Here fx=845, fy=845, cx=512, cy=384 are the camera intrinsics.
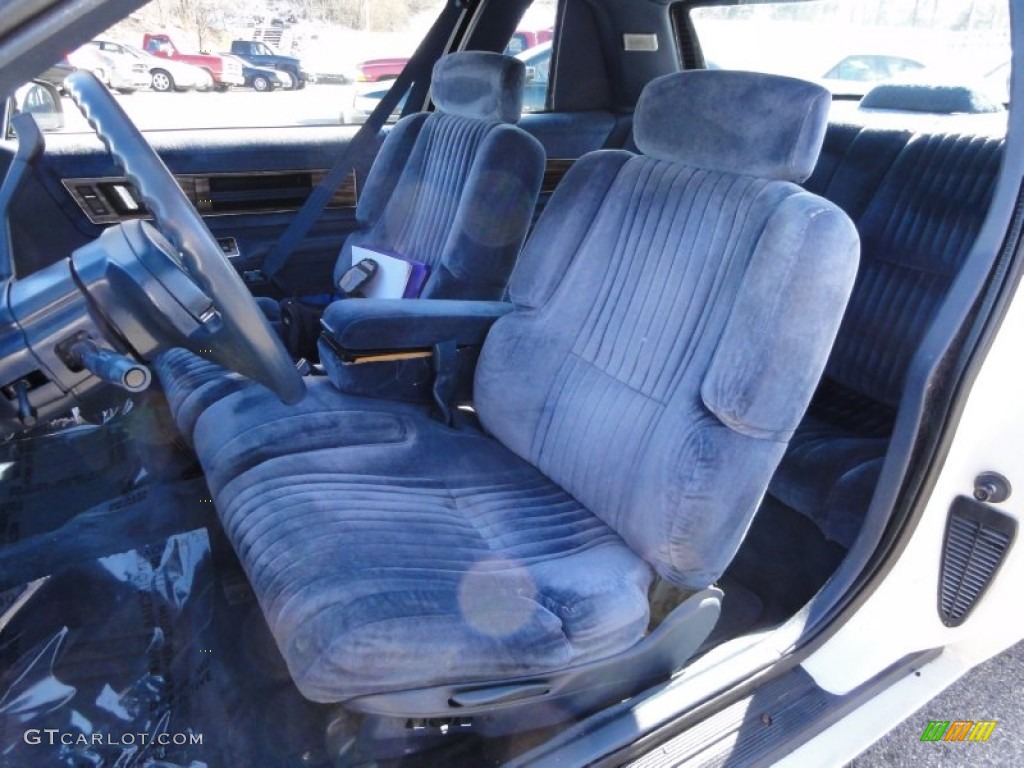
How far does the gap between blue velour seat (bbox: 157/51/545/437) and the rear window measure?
0.63 m

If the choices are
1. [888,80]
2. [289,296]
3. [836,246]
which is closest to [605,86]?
[888,80]

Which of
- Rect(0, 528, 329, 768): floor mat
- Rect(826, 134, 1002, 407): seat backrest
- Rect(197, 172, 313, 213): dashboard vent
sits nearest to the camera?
Rect(0, 528, 329, 768): floor mat

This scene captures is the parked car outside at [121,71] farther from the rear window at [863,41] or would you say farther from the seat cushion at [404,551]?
the rear window at [863,41]

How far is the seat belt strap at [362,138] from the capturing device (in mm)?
2756

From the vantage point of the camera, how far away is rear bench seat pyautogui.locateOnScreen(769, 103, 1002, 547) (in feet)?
5.93

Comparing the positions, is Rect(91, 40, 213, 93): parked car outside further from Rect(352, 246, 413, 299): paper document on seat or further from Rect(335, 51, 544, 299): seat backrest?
Rect(352, 246, 413, 299): paper document on seat

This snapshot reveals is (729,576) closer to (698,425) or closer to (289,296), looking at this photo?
(698,425)

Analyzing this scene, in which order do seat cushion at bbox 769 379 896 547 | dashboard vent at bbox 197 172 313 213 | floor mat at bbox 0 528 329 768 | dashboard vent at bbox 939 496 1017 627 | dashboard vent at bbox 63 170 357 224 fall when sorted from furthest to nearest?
dashboard vent at bbox 197 172 313 213 → dashboard vent at bbox 63 170 357 224 → seat cushion at bbox 769 379 896 547 → floor mat at bbox 0 528 329 768 → dashboard vent at bbox 939 496 1017 627

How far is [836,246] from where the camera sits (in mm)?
1218

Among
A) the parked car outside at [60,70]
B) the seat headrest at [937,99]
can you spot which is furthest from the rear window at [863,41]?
the parked car outside at [60,70]

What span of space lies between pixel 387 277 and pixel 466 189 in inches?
16.4

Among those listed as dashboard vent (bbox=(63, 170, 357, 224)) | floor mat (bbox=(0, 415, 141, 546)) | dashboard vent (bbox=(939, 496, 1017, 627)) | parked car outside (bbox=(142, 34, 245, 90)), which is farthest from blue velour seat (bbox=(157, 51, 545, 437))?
dashboard vent (bbox=(939, 496, 1017, 627))

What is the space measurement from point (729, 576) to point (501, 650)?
937 millimetres

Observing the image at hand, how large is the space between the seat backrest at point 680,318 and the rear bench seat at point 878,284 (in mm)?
574
